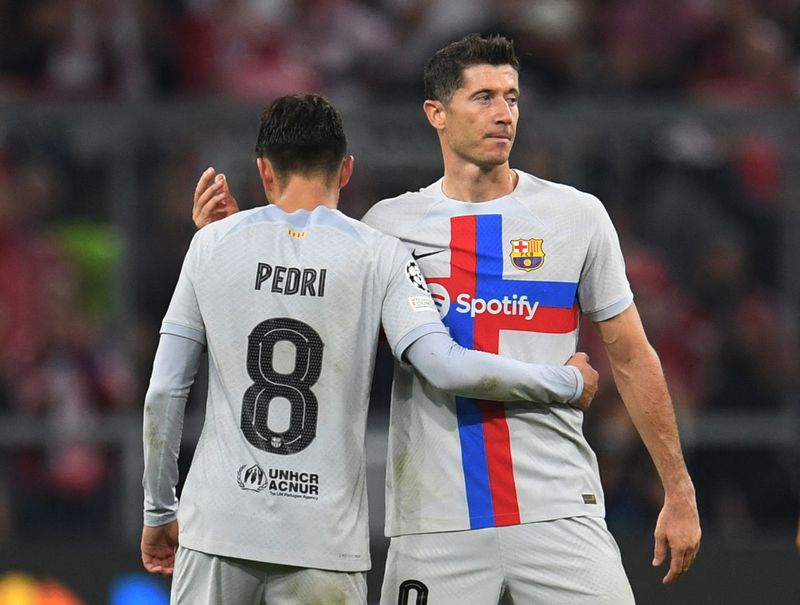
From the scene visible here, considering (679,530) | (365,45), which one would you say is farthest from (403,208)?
(365,45)

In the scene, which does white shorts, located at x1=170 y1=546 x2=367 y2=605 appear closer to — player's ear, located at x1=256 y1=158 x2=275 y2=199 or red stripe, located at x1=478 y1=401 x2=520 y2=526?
red stripe, located at x1=478 y1=401 x2=520 y2=526

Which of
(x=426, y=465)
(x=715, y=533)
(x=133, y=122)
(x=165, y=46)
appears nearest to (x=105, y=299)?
(x=133, y=122)

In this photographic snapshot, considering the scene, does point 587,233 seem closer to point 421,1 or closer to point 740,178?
point 740,178

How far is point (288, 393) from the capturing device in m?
3.54

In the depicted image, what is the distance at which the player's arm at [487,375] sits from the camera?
3.58 m

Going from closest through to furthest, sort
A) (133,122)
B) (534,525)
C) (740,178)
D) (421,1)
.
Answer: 1. (534,525)
2. (133,122)
3. (740,178)
4. (421,1)

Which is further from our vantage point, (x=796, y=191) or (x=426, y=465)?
(x=796, y=191)

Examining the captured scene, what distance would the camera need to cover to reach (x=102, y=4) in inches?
339

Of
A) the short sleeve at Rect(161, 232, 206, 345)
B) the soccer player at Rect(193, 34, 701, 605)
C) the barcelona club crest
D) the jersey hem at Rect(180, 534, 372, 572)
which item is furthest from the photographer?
the barcelona club crest

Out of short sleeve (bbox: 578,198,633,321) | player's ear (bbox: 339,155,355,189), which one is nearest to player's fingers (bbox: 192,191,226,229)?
player's ear (bbox: 339,155,355,189)

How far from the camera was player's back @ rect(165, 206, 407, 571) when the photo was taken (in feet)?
11.6

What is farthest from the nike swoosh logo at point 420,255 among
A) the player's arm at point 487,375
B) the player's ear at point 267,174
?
the player's ear at point 267,174

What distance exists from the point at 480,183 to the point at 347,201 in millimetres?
3850

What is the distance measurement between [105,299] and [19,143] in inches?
38.1
